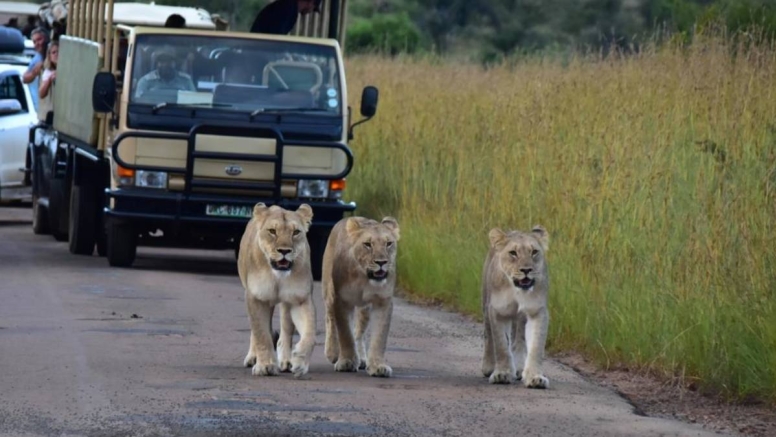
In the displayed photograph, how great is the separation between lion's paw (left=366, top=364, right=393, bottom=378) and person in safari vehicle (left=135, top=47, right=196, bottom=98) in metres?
6.24

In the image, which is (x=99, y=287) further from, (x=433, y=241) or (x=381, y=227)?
(x=381, y=227)

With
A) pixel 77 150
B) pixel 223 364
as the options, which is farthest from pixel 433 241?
pixel 223 364

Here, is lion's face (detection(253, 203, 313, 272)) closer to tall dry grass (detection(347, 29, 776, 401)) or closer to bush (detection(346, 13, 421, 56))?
tall dry grass (detection(347, 29, 776, 401))

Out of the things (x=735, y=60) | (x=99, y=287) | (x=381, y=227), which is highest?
(x=735, y=60)

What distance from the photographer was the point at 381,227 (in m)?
9.67

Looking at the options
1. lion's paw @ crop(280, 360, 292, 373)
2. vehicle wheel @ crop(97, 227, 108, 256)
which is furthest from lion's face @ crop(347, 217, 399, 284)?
vehicle wheel @ crop(97, 227, 108, 256)

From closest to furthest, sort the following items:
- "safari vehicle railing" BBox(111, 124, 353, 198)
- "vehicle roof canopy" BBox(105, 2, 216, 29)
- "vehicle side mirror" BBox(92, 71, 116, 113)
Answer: "safari vehicle railing" BBox(111, 124, 353, 198), "vehicle side mirror" BBox(92, 71, 116, 113), "vehicle roof canopy" BBox(105, 2, 216, 29)

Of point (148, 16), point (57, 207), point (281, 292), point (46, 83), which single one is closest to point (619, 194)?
point (281, 292)

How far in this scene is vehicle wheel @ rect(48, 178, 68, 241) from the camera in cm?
1822

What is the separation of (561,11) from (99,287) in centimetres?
2895

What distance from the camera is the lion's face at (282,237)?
Result: 946 cm

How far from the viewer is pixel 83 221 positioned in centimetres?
1684

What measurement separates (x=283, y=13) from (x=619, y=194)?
513 centimetres

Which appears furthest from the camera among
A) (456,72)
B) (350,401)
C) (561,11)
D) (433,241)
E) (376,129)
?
(561,11)
